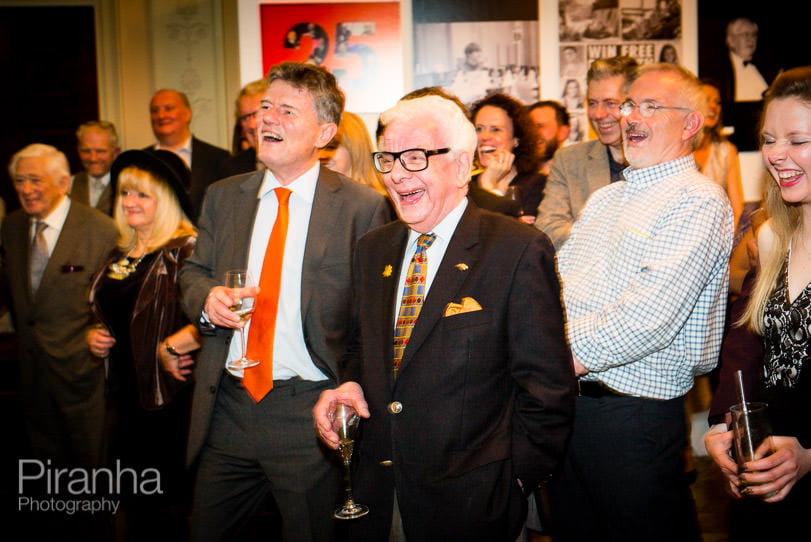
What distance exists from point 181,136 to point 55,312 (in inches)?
79.1

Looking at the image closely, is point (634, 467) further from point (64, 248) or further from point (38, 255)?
point (38, 255)

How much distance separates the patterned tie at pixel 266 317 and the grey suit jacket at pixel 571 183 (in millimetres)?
1326

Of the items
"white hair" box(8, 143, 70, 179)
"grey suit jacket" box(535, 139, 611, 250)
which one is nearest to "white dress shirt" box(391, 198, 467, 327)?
"grey suit jacket" box(535, 139, 611, 250)

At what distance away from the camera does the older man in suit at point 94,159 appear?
6.13 meters

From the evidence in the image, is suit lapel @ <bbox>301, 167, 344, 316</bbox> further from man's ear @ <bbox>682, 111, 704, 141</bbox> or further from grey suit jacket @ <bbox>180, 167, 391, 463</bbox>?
man's ear @ <bbox>682, 111, 704, 141</bbox>

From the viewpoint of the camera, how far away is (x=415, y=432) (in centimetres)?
210

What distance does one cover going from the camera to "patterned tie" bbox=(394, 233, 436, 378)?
2.18 meters

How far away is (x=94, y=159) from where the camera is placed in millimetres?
6133

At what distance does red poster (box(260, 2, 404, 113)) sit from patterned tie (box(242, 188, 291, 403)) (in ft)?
9.57

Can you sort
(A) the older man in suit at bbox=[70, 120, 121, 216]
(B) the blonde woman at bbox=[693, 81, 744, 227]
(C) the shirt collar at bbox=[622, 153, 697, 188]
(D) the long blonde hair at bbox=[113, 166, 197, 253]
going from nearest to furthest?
(C) the shirt collar at bbox=[622, 153, 697, 188], (D) the long blonde hair at bbox=[113, 166, 197, 253], (B) the blonde woman at bbox=[693, 81, 744, 227], (A) the older man in suit at bbox=[70, 120, 121, 216]

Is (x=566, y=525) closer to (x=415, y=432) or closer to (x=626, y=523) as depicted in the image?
(x=626, y=523)

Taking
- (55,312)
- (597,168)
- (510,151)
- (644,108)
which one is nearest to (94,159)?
(55,312)

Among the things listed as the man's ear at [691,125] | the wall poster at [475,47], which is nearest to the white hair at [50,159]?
the wall poster at [475,47]

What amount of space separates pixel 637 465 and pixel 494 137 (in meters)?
2.06
